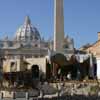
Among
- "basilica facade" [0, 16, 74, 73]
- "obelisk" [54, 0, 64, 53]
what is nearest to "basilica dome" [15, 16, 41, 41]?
"basilica facade" [0, 16, 74, 73]

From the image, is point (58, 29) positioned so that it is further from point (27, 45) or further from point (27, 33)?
point (27, 33)

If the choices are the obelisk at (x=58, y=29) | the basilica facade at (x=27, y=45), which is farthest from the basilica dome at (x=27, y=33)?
the obelisk at (x=58, y=29)

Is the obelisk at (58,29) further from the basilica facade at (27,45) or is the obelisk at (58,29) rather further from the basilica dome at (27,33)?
the basilica dome at (27,33)

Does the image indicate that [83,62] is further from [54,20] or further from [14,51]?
[14,51]

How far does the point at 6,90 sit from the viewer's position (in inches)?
1080

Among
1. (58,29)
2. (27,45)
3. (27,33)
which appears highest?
(27,33)

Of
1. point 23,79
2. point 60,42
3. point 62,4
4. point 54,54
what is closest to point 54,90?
point 23,79

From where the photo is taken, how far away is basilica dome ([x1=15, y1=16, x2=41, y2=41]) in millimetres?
126650

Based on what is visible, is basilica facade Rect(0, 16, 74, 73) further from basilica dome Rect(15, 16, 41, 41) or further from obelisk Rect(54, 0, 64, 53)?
obelisk Rect(54, 0, 64, 53)

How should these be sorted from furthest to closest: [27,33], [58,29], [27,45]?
[27,33] < [27,45] < [58,29]

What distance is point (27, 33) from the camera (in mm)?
129875

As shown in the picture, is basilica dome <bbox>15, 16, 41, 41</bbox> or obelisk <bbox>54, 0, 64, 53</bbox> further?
basilica dome <bbox>15, 16, 41, 41</bbox>

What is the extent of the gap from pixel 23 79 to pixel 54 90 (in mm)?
3188

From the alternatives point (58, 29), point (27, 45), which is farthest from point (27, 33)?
point (58, 29)
